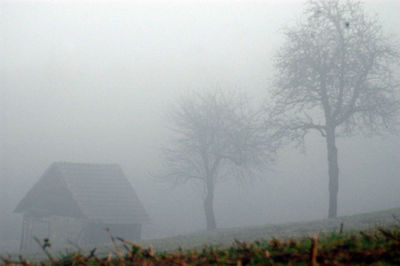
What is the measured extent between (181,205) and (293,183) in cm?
1772

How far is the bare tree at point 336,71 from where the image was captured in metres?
26.3

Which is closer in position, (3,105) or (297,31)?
(297,31)

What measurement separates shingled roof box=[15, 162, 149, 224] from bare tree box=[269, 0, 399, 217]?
16.9 metres

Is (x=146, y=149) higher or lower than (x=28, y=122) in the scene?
lower

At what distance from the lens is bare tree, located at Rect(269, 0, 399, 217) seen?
26344 millimetres

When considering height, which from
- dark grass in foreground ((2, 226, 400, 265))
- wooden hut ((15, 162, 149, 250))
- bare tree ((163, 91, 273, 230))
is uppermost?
bare tree ((163, 91, 273, 230))

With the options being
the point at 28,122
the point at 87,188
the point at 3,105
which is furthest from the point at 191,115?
the point at 3,105

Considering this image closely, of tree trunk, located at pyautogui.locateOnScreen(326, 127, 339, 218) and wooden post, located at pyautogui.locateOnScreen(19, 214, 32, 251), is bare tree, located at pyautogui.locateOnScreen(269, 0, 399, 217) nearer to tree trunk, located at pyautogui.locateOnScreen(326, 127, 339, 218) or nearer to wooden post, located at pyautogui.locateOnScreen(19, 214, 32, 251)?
tree trunk, located at pyautogui.locateOnScreen(326, 127, 339, 218)

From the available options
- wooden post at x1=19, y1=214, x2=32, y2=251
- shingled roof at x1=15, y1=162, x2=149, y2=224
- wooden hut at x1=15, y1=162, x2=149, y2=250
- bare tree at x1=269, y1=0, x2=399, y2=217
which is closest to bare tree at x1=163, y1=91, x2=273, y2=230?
shingled roof at x1=15, y1=162, x2=149, y2=224

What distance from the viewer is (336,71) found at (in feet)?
86.6

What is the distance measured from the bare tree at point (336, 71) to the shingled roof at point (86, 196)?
664 inches

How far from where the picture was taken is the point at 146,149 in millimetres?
98188

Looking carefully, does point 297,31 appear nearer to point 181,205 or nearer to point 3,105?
point 181,205

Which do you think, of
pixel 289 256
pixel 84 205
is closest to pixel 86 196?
pixel 84 205
